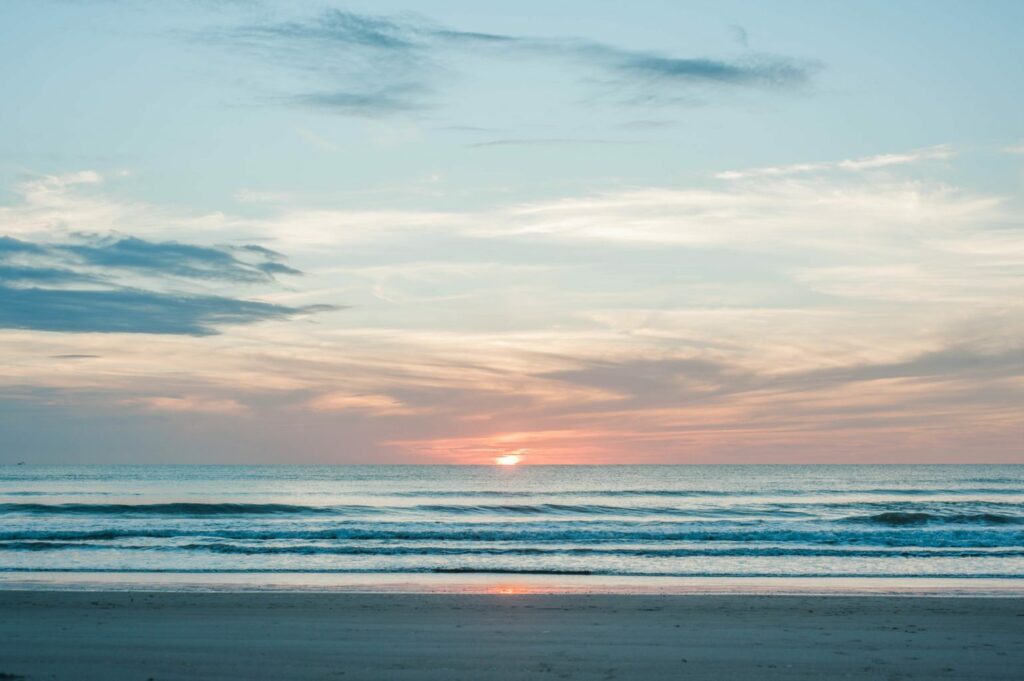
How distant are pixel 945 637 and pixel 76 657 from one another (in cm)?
1106

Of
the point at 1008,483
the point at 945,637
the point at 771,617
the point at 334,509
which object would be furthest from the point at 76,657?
the point at 1008,483

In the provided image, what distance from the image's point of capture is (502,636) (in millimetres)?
12719

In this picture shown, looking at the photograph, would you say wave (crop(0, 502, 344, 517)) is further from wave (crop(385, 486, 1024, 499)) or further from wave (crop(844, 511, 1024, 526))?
wave (crop(844, 511, 1024, 526))

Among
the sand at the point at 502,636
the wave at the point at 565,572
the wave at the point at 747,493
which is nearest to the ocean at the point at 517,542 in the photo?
the wave at the point at 565,572

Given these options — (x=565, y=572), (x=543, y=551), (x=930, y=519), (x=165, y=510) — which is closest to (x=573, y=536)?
(x=543, y=551)

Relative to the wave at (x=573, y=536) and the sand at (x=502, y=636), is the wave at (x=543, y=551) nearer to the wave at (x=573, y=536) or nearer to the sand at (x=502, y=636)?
the wave at (x=573, y=536)

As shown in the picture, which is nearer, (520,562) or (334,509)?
(520,562)

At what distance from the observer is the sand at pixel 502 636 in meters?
10.8

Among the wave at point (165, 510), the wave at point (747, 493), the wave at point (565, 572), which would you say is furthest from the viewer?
the wave at point (747, 493)

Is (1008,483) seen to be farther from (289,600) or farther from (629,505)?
(289,600)

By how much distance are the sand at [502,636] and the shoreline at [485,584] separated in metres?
1.09

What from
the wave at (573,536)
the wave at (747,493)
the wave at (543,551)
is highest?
the wave at (543,551)

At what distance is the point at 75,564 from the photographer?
23.5m

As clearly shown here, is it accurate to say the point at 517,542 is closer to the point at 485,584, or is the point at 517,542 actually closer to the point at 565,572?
the point at 565,572
